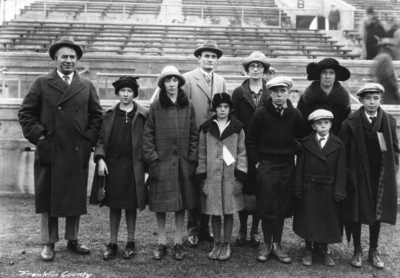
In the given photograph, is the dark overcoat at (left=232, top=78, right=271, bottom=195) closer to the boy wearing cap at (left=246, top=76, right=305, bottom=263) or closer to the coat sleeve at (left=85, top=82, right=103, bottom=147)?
the boy wearing cap at (left=246, top=76, right=305, bottom=263)

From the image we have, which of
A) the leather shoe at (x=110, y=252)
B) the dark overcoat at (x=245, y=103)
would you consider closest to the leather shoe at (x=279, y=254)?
the dark overcoat at (x=245, y=103)

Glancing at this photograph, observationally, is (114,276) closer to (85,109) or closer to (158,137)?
(158,137)

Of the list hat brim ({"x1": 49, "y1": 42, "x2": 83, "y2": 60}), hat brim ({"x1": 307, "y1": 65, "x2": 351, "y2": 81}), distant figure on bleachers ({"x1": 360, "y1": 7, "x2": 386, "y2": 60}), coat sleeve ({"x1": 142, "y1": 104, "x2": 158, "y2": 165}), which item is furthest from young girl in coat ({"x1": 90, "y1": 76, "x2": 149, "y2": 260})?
distant figure on bleachers ({"x1": 360, "y1": 7, "x2": 386, "y2": 60})

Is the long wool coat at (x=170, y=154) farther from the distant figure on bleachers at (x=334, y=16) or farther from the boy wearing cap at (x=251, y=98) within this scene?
the distant figure on bleachers at (x=334, y=16)

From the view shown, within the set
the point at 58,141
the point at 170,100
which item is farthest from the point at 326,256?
the point at 58,141

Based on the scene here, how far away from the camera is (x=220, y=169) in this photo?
4691mm

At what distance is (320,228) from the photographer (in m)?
4.52

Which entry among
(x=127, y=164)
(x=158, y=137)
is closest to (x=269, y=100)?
(x=158, y=137)

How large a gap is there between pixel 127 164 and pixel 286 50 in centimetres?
1127

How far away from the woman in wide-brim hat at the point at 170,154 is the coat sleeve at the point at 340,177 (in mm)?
1497

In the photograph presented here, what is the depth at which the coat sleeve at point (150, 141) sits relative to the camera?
4.63 meters

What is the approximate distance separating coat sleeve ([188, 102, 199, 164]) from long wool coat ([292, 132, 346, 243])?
3.61 ft

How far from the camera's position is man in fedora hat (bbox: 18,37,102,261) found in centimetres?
462

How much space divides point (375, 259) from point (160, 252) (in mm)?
2291
